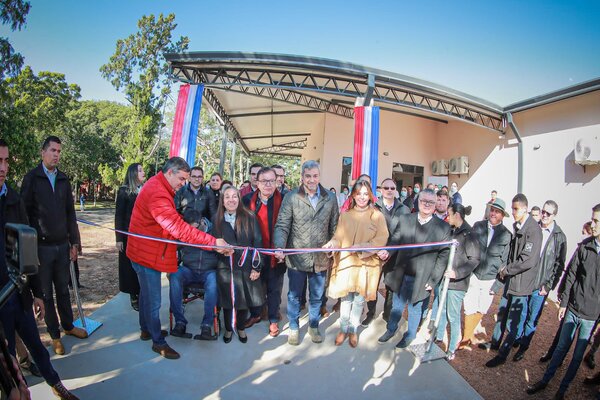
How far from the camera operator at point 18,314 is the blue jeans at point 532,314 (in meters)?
4.64

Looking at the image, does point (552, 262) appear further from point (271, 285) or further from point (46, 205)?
point (46, 205)

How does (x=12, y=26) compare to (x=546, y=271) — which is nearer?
(x=546, y=271)

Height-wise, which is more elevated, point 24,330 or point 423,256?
point 423,256

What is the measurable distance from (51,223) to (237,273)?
1.88 m

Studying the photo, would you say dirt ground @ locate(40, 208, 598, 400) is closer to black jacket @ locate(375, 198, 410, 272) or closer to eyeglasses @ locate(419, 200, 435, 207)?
black jacket @ locate(375, 198, 410, 272)

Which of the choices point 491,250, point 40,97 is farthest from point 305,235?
point 40,97

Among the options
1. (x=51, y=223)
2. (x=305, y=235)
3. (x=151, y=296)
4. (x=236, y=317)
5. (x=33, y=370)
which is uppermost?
(x=51, y=223)

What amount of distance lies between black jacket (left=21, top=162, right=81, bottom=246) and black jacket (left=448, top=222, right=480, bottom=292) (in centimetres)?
420

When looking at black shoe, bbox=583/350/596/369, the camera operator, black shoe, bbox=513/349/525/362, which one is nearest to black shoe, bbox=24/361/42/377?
the camera operator

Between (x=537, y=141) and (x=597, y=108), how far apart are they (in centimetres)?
177

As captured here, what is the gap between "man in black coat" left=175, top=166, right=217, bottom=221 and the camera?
14.3 feet

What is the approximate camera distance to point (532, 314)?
3635mm

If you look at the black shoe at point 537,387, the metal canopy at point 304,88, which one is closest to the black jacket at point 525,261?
the black shoe at point 537,387

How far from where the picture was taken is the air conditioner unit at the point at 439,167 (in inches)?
539
